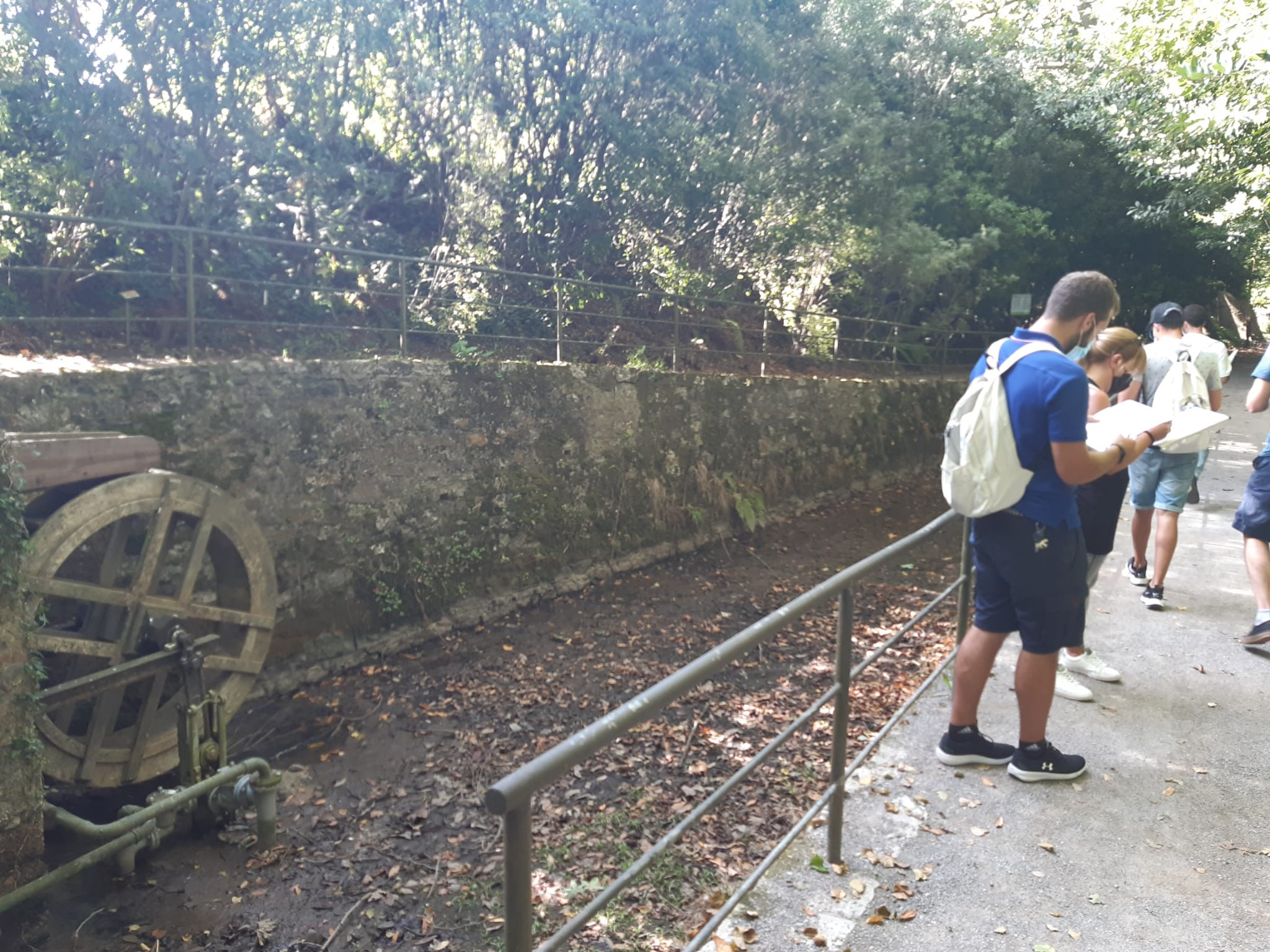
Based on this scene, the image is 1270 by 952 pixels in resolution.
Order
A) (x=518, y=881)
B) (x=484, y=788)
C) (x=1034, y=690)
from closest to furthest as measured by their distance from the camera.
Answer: (x=518, y=881)
(x=1034, y=690)
(x=484, y=788)

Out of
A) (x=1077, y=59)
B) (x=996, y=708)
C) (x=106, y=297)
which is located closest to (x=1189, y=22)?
(x=1077, y=59)

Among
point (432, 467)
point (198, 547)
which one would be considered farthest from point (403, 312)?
point (198, 547)

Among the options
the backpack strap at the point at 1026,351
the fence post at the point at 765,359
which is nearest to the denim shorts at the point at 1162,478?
the backpack strap at the point at 1026,351

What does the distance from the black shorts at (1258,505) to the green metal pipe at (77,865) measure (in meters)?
5.83

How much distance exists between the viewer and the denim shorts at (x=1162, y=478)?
16.1 ft

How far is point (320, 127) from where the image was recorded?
8.48 m

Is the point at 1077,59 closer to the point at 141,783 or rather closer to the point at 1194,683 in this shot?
the point at 1194,683

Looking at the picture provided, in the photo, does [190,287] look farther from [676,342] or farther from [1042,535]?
[1042,535]

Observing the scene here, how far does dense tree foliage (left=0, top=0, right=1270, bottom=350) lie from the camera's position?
7152 millimetres

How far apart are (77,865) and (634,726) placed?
12.3ft

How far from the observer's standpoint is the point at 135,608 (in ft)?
16.6

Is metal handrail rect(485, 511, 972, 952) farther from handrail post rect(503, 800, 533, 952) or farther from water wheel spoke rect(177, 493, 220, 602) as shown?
water wheel spoke rect(177, 493, 220, 602)

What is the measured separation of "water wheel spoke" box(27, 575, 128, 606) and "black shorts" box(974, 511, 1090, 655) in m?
4.39

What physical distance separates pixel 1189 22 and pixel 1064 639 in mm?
16353
